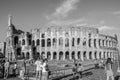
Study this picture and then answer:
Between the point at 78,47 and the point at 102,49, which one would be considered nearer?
the point at 78,47

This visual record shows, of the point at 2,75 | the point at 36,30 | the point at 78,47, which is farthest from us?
the point at 36,30

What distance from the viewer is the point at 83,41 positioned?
1730 inches

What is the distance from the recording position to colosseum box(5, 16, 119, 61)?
42.2 metres

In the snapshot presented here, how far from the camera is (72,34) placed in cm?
4300

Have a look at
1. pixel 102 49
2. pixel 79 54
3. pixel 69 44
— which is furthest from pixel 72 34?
pixel 102 49

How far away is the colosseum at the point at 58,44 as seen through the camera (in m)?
42.2

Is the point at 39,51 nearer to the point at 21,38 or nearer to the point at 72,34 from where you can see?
the point at 21,38

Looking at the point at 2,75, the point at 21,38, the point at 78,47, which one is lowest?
the point at 2,75

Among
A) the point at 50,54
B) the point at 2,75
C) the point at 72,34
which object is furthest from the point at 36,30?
the point at 2,75

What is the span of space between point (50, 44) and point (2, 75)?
3283cm

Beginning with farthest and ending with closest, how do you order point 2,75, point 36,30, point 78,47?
point 36,30, point 78,47, point 2,75

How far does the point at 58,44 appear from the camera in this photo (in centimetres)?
4231

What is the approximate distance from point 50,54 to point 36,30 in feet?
30.7

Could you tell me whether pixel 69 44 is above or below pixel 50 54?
above
